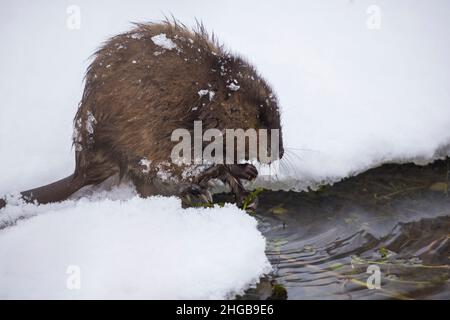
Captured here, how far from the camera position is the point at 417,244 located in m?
3.32

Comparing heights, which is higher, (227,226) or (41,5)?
(41,5)

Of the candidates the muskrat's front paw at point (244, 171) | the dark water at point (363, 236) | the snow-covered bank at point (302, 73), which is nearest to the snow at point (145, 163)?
the muskrat's front paw at point (244, 171)

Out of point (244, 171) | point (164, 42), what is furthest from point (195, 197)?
point (164, 42)

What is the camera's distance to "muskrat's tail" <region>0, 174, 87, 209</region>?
3.72 meters

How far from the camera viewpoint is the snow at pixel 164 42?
3.78 metres

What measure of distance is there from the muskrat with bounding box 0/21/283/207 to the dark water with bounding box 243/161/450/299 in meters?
0.49

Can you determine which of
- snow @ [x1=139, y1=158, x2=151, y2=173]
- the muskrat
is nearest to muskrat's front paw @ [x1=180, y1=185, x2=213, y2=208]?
the muskrat

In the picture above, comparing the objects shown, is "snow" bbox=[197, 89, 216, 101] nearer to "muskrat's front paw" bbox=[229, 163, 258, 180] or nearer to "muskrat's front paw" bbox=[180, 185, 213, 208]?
"muskrat's front paw" bbox=[229, 163, 258, 180]

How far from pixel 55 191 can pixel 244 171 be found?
133 centimetres

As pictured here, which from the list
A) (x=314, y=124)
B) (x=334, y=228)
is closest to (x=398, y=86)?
(x=314, y=124)

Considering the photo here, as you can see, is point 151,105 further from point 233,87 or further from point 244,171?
point 244,171

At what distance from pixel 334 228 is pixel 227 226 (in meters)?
0.78

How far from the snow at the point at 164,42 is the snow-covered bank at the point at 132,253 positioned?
109 cm

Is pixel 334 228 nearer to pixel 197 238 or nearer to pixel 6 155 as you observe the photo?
pixel 197 238
